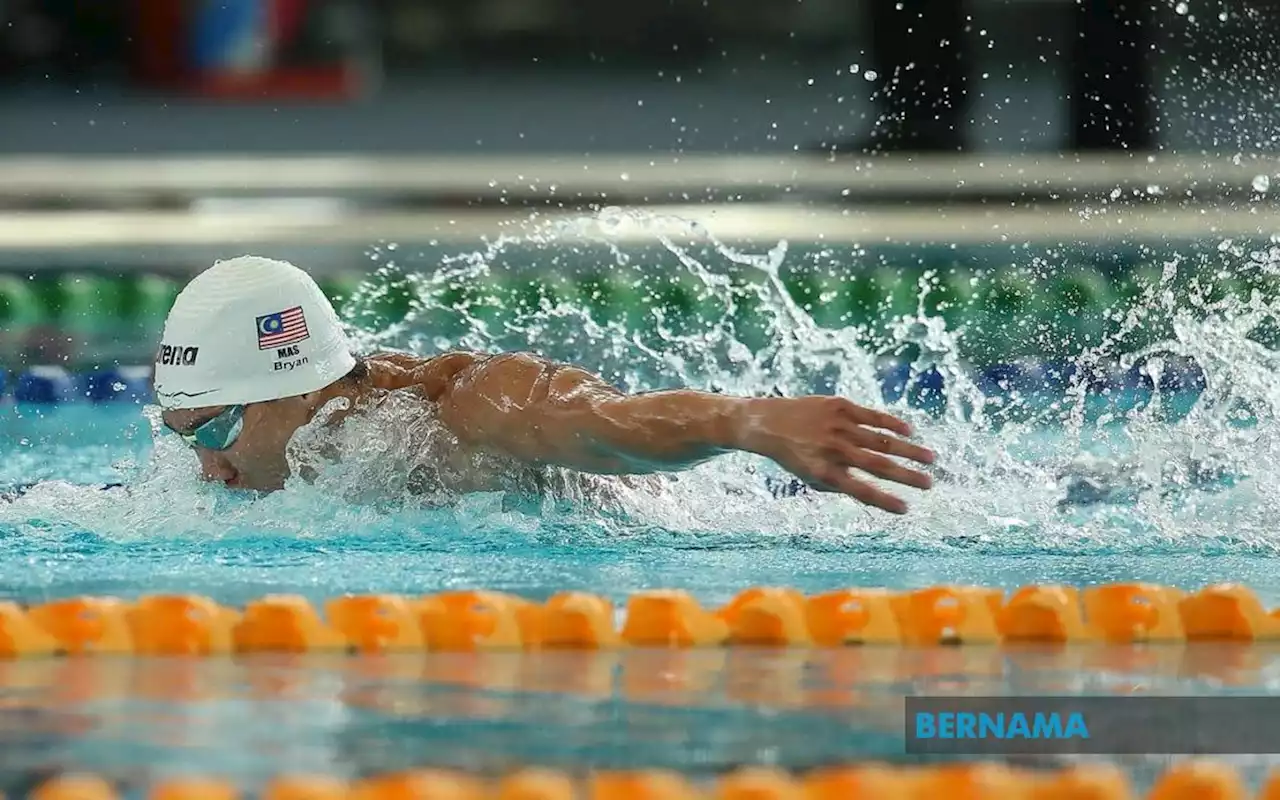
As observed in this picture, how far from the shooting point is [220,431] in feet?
9.85

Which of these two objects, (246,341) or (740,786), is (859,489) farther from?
(246,341)

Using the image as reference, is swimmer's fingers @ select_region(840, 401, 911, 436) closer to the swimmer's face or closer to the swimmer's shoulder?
the swimmer's shoulder

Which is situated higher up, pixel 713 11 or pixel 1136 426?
pixel 713 11

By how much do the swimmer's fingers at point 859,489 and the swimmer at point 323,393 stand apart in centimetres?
41

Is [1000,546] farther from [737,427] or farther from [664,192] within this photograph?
[664,192]

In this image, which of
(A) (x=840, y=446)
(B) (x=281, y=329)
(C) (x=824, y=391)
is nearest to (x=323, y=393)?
(B) (x=281, y=329)

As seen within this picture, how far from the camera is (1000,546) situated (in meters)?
3.13

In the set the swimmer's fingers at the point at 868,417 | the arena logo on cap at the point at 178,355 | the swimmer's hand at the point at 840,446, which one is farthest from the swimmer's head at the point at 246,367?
the swimmer's fingers at the point at 868,417

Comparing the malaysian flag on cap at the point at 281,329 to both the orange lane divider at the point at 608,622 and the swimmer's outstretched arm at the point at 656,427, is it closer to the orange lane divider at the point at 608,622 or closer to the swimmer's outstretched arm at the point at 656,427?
the swimmer's outstretched arm at the point at 656,427

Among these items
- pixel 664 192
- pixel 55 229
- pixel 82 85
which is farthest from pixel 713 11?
pixel 55 229

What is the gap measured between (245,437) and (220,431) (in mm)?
45

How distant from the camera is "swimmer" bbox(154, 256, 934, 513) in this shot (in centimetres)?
274

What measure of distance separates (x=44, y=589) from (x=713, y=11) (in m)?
8.97

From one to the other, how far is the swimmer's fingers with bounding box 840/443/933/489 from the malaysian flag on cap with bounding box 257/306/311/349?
3.98ft
